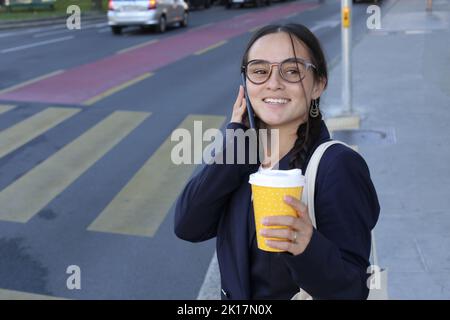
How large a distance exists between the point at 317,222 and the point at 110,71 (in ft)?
38.7

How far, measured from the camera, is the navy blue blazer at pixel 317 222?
142cm

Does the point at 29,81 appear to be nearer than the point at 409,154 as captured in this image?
No

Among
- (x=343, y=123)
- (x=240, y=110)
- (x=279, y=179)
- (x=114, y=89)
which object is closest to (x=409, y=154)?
(x=343, y=123)

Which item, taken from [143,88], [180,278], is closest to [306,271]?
[180,278]

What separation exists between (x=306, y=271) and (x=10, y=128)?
24.9ft

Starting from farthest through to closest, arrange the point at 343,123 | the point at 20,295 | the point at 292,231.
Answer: the point at 343,123 → the point at 20,295 → the point at 292,231

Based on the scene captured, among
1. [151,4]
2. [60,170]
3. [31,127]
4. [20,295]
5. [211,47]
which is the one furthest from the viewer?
[151,4]

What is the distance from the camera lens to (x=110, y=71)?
12773mm

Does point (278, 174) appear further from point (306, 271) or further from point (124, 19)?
point (124, 19)

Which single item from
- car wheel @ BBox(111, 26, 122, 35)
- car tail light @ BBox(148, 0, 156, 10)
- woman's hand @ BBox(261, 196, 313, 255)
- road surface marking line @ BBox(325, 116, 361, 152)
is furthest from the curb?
woman's hand @ BBox(261, 196, 313, 255)

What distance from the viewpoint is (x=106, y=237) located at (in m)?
4.82

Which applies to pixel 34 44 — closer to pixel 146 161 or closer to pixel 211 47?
pixel 211 47

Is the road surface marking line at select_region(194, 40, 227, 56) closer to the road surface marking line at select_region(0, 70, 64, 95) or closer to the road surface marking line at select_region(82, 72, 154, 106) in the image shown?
the road surface marking line at select_region(82, 72, 154, 106)

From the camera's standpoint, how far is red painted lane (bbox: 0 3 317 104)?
10339mm
